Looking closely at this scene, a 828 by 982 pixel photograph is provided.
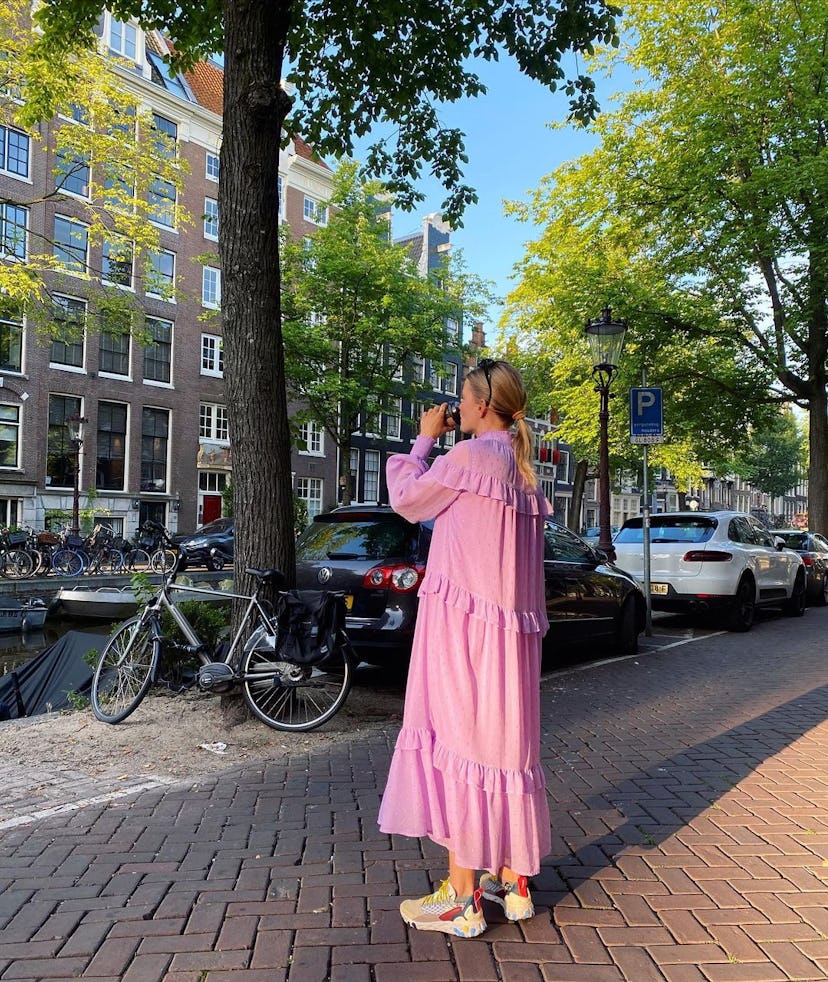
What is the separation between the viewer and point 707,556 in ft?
35.0

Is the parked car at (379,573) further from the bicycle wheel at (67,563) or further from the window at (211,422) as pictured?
the window at (211,422)

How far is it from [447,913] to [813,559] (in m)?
15.4

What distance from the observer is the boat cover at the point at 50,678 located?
7.87 m

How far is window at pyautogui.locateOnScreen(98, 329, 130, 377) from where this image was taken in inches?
1129

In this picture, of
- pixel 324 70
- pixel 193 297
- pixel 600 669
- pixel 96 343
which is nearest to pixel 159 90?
pixel 193 297

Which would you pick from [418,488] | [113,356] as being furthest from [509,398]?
[113,356]

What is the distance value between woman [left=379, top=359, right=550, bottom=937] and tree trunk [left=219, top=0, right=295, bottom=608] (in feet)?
9.12

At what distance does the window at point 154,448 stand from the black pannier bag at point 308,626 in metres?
26.9

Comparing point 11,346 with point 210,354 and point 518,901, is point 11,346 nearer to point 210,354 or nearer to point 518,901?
point 210,354

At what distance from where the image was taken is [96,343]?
28344 mm

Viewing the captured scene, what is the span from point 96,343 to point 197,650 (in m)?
25.6

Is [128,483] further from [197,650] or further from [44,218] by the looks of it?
[197,650]

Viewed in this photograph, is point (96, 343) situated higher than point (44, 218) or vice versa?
point (44, 218)

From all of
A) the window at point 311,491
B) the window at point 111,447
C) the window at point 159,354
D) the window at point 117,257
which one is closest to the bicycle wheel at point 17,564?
the window at point 117,257
